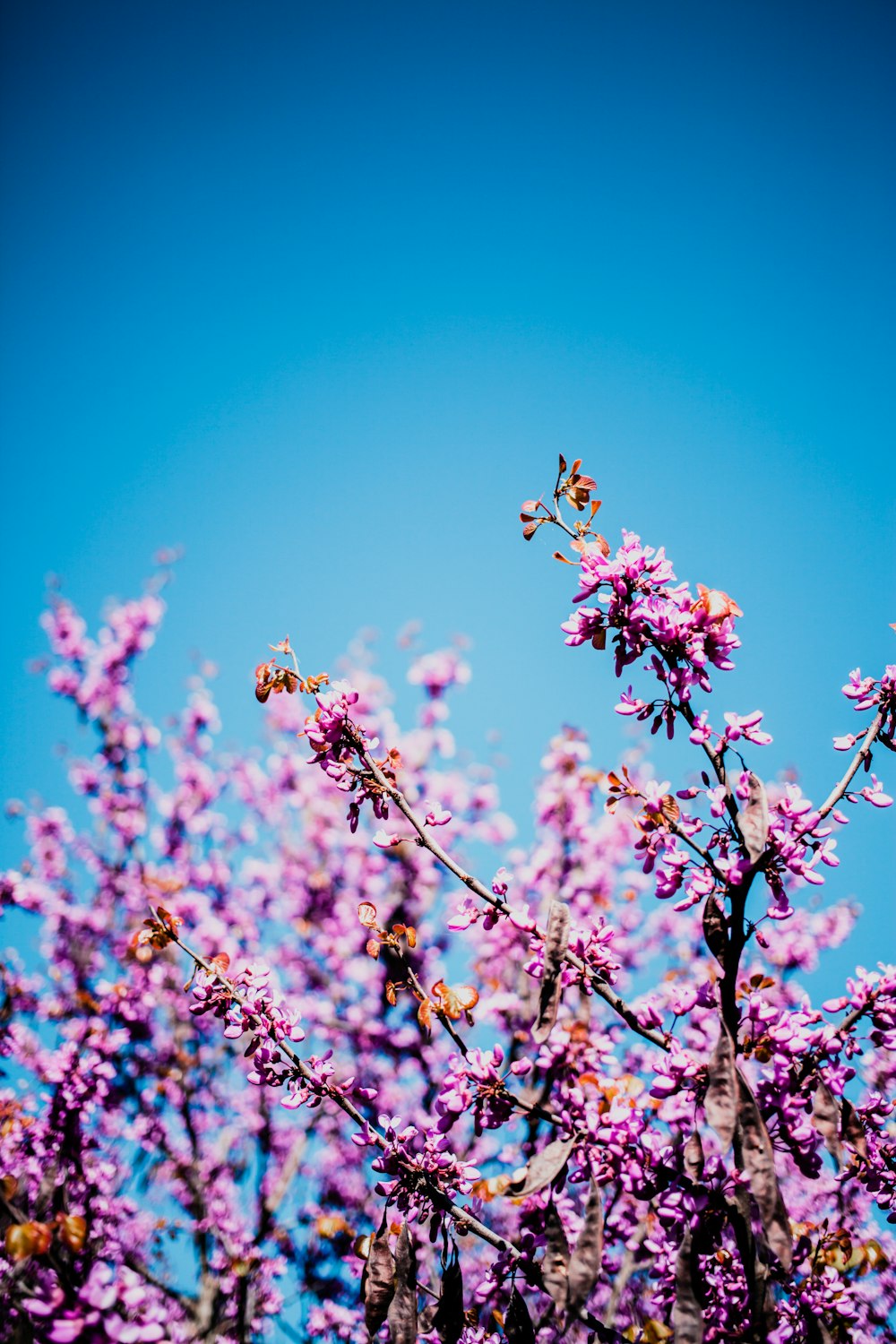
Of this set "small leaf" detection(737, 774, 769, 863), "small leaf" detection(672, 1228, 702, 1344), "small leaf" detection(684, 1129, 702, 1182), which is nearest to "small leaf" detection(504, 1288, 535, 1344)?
"small leaf" detection(672, 1228, 702, 1344)

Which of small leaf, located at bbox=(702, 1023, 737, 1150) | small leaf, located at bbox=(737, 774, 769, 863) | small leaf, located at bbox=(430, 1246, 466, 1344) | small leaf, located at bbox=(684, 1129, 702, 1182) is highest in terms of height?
small leaf, located at bbox=(737, 774, 769, 863)

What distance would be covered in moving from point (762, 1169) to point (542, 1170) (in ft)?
2.09

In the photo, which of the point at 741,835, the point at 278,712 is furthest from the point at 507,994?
the point at 278,712

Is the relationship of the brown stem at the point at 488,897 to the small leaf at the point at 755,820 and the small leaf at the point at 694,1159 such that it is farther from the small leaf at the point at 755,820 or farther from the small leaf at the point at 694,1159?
the small leaf at the point at 755,820

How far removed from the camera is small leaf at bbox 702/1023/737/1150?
192 centimetres

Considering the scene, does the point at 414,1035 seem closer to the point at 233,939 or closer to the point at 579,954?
the point at 233,939

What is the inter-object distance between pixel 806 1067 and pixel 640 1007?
54 centimetres

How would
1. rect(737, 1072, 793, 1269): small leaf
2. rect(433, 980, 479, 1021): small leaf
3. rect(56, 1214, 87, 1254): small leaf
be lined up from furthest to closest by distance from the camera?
1. rect(433, 980, 479, 1021): small leaf
2. rect(737, 1072, 793, 1269): small leaf
3. rect(56, 1214, 87, 1254): small leaf

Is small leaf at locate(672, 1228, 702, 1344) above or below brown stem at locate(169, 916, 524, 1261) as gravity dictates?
below

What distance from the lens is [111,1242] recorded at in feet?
15.8

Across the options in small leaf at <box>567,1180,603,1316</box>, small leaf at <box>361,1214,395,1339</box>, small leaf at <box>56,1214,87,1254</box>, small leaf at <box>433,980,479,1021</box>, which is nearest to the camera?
small leaf at <box>56,1214,87,1254</box>

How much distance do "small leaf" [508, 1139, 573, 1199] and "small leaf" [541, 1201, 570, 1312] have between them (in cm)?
14

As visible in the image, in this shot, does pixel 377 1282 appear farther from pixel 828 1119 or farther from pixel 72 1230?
pixel 828 1119

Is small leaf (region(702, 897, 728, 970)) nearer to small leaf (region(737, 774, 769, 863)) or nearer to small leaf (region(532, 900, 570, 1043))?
small leaf (region(737, 774, 769, 863))
